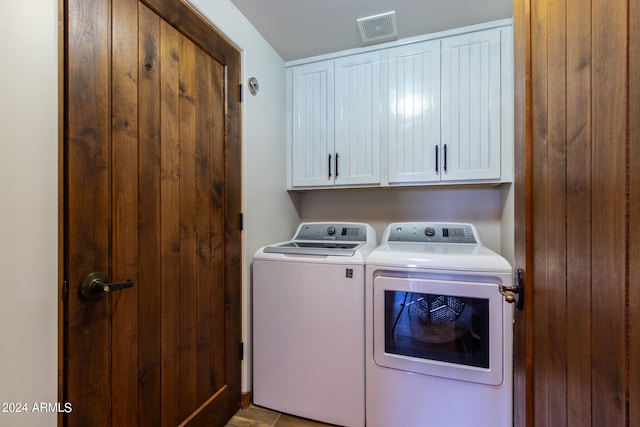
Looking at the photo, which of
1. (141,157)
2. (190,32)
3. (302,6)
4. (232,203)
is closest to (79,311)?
(141,157)

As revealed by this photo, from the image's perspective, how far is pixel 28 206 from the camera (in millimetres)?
774

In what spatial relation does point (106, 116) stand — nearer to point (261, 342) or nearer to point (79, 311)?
point (79, 311)

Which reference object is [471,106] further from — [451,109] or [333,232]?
[333,232]

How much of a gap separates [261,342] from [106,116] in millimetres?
1405

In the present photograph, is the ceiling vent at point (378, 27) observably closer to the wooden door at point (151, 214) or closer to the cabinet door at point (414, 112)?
the cabinet door at point (414, 112)

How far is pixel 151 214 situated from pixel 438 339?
147 centimetres

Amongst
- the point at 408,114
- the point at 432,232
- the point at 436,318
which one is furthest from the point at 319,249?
the point at 408,114

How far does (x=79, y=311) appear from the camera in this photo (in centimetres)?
88

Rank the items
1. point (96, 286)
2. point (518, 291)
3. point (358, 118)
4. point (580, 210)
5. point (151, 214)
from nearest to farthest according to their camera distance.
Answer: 1. point (580, 210)
2. point (518, 291)
3. point (96, 286)
4. point (151, 214)
5. point (358, 118)

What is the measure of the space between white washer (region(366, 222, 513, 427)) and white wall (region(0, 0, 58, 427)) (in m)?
1.27

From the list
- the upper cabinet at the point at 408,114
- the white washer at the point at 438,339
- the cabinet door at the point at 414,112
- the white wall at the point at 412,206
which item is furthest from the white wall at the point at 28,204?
the white wall at the point at 412,206

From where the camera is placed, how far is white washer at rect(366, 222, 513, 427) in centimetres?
131

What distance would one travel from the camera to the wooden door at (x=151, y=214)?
0.89 metres

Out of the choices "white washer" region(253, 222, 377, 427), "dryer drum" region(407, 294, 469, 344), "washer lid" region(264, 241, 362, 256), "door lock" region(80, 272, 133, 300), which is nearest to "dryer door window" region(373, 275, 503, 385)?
"dryer drum" region(407, 294, 469, 344)
